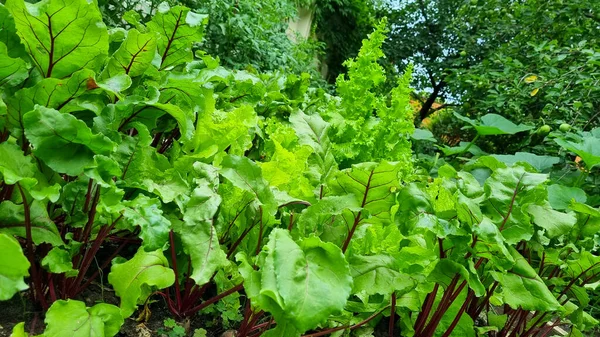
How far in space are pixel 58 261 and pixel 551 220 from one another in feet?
3.07

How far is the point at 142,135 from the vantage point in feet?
2.74

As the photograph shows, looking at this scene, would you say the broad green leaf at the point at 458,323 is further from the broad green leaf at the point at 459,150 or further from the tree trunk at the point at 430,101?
the tree trunk at the point at 430,101

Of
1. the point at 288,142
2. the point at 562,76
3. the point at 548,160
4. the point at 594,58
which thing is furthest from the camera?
the point at 562,76

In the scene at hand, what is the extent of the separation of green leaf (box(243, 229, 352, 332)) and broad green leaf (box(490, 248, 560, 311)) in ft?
1.24

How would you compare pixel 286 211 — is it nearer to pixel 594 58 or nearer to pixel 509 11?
pixel 594 58

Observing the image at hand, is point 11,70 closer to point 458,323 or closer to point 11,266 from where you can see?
point 11,266

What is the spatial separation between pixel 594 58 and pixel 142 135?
2.54m

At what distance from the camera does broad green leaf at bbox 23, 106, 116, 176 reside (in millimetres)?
690

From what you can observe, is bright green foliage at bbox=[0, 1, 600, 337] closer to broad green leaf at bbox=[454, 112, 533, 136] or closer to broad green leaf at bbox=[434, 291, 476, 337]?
broad green leaf at bbox=[434, 291, 476, 337]

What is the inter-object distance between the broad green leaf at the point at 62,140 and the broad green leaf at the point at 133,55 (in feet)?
0.66

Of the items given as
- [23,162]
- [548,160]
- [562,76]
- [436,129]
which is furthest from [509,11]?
[23,162]

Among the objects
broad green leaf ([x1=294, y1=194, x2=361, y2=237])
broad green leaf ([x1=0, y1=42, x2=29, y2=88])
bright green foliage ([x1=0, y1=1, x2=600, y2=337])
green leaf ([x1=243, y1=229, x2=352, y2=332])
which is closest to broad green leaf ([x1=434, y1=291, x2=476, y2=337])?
bright green foliage ([x1=0, y1=1, x2=600, y2=337])

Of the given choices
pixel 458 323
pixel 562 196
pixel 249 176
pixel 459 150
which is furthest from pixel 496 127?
pixel 249 176

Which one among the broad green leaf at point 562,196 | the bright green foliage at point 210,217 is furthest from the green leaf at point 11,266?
the broad green leaf at point 562,196
